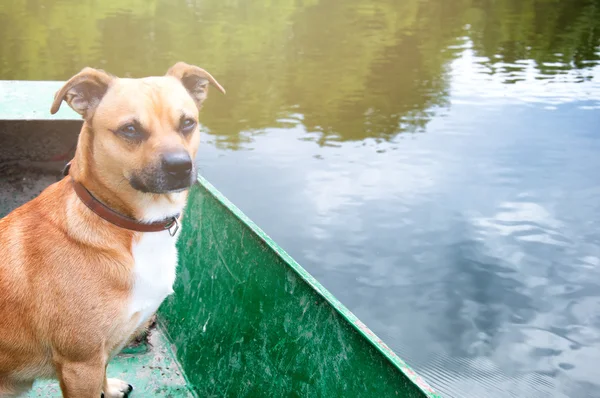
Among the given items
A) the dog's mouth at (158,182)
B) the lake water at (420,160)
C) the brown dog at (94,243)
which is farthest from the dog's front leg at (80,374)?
the lake water at (420,160)

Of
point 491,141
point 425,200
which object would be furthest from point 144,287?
point 491,141

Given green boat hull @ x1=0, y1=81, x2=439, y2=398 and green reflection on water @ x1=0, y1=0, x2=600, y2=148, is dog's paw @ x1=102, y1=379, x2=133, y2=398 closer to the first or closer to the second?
green boat hull @ x1=0, y1=81, x2=439, y2=398

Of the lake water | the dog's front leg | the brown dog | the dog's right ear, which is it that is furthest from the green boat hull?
the lake water

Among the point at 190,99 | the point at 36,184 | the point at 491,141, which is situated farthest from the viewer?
the point at 491,141

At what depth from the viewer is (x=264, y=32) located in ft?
87.3

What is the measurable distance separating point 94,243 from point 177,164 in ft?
1.57

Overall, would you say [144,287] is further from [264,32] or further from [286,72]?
[264,32]

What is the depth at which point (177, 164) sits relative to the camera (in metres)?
2.52

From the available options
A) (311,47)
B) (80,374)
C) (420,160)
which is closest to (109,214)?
(80,374)

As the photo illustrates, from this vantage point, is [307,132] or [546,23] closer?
[307,132]

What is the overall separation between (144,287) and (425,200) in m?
11.0

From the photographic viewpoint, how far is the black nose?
2.51m

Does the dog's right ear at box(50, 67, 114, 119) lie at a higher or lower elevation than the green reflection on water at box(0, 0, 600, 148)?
higher

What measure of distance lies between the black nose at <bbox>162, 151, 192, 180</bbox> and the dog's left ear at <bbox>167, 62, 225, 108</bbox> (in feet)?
1.77
